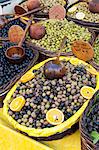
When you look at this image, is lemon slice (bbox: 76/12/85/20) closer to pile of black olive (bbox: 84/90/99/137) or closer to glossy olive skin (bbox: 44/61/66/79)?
glossy olive skin (bbox: 44/61/66/79)

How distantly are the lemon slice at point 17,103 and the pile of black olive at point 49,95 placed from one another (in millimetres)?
15

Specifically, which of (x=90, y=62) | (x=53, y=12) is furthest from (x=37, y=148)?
(x=53, y=12)

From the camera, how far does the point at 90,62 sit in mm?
1608

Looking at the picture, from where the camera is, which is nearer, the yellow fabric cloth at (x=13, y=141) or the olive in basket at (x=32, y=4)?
the yellow fabric cloth at (x=13, y=141)

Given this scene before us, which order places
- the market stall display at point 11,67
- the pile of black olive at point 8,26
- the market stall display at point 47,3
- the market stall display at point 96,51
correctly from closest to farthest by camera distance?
the market stall display at point 11,67
the market stall display at point 96,51
the pile of black olive at point 8,26
the market stall display at point 47,3

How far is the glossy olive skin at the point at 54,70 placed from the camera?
4.58ft

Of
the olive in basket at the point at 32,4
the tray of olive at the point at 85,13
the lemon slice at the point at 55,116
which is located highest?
the olive in basket at the point at 32,4

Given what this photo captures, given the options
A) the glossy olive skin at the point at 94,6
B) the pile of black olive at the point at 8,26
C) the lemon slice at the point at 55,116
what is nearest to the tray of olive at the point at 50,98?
the lemon slice at the point at 55,116

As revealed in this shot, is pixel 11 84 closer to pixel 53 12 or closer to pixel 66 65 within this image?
pixel 66 65

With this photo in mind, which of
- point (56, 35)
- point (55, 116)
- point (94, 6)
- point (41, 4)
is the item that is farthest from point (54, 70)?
point (41, 4)

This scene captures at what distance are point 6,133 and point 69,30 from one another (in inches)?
29.9

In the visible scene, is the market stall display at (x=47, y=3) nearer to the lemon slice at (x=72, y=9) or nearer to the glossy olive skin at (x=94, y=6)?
the lemon slice at (x=72, y=9)

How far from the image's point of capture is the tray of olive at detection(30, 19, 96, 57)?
5.76ft

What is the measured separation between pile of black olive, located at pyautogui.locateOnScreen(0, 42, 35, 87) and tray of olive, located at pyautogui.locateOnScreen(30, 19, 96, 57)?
9 cm
